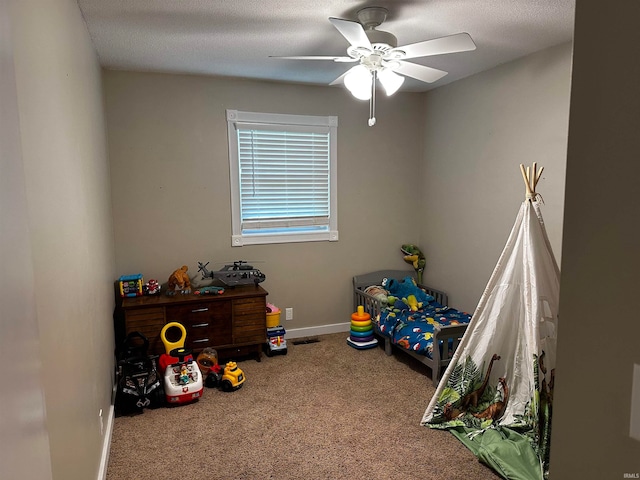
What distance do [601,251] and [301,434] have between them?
7.77 ft

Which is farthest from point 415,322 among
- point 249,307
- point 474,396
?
point 249,307

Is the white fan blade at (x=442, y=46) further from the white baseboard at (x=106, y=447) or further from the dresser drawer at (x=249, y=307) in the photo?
the white baseboard at (x=106, y=447)

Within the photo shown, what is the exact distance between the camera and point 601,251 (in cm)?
81

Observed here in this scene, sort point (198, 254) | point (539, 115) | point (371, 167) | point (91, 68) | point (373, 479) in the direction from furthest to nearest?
point (371, 167) < point (198, 254) < point (539, 115) < point (91, 68) < point (373, 479)

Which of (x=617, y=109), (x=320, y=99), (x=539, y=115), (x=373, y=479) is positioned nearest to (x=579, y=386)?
(x=617, y=109)

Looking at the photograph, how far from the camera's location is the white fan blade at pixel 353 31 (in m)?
2.08

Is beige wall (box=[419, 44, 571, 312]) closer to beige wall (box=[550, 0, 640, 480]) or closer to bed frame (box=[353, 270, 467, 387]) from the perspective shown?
bed frame (box=[353, 270, 467, 387])

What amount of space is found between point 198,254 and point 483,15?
117 inches

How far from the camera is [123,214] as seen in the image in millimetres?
3822

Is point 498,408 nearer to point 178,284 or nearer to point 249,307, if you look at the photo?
point 249,307

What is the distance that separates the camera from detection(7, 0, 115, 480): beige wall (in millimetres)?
1236

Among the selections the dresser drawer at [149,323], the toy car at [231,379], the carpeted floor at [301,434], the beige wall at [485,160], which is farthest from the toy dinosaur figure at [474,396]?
the dresser drawer at [149,323]

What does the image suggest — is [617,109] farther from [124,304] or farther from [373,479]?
[124,304]

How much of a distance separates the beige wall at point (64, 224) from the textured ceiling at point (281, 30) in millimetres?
362
